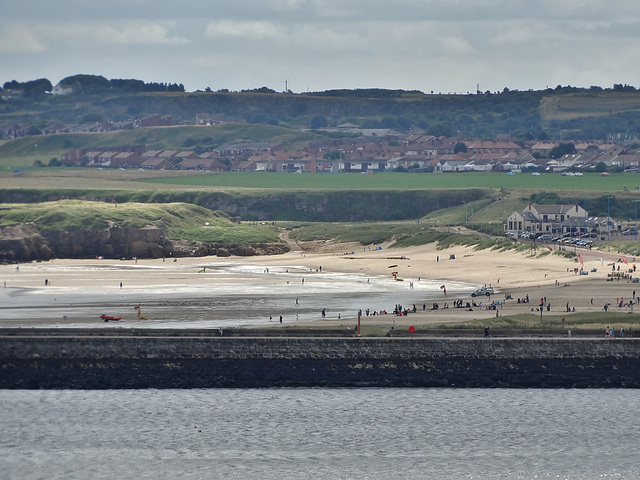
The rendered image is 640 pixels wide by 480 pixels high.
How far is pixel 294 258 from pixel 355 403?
207 feet

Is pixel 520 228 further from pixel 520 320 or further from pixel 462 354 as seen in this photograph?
pixel 462 354

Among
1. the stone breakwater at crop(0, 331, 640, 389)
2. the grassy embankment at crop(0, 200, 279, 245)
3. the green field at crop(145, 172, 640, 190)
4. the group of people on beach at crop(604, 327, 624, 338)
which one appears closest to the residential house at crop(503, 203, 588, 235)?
the grassy embankment at crop(0, 200, 279, 245)

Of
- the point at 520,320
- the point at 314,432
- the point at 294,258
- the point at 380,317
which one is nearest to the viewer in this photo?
the point at 314,432

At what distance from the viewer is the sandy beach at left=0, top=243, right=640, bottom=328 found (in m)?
67.4

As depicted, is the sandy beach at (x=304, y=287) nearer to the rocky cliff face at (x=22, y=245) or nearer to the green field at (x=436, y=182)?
the rocky cliff face at (x=22, y=245)

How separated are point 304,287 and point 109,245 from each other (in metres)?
35.9

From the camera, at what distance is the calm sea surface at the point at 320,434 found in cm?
4134

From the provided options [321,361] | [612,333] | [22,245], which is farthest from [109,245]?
[612,333]

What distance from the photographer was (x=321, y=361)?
49875mm

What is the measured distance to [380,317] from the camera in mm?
65625

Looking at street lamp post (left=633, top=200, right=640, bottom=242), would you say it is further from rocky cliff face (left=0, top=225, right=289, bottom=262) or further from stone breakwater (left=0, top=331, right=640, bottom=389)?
stone breakwater (left=0, top=331, right=640, bottom=389)

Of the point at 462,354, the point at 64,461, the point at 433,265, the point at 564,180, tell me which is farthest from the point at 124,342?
the point at 564,180

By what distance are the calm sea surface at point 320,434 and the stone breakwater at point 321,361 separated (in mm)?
538

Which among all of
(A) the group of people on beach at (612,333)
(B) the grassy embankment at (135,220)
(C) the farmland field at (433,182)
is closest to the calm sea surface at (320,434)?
(A) the group of people on beach at (612,333)
